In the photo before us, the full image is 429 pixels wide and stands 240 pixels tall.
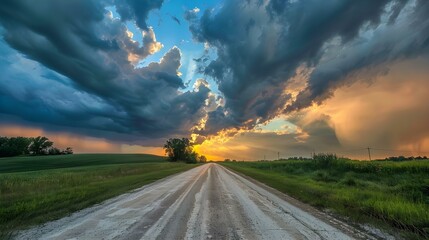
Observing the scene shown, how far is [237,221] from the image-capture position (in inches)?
305

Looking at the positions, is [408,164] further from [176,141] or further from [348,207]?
[176,141]

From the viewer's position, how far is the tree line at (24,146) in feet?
370

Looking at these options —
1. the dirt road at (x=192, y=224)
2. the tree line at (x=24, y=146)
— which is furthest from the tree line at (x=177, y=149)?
the dirt road at (x=192, y=224)

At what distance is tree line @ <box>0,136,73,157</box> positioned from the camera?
370ft

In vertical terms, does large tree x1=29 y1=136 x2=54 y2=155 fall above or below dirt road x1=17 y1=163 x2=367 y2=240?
above

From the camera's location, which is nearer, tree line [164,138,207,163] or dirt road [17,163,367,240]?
dirt road [17,163,367,240]

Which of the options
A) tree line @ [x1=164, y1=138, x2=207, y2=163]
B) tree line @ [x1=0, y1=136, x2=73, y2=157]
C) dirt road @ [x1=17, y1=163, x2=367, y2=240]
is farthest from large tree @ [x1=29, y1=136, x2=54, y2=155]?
dirt road @ [x1=17, y1=163, x2=367, y2=240]

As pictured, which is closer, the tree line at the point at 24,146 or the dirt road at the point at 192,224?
the dirt road at the point at 192,224

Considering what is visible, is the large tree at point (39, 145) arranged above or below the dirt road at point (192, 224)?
above

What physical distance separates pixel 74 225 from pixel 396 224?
29.6 feet

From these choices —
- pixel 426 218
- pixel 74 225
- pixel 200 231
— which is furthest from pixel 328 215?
pixel 74 225

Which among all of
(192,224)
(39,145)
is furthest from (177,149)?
(192,224)

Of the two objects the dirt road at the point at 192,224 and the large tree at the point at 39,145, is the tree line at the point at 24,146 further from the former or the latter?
the dirt road at the point at 192,224

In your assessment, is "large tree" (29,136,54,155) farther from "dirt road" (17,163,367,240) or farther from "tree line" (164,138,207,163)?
"dirt road" (17,163,367,240)
